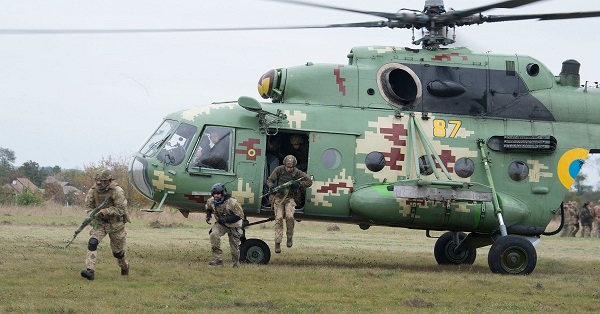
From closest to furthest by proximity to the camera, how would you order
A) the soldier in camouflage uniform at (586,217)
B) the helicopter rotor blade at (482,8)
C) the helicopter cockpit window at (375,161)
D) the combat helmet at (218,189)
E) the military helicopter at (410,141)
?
the helicopter rotor blade at (482,8) < the combat helmet at (218,189) < the military helicopter at (410,141) < the helicopter cockpit window at (375,161) < the soldier in camouflage uniform at (586,217)

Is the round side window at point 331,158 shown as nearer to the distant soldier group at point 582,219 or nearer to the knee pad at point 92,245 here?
the knee pad at point 92,245

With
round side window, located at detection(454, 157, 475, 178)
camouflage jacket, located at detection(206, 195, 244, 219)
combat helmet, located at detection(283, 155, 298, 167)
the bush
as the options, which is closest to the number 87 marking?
round side window, located at detection(454, 157, 475, 178)

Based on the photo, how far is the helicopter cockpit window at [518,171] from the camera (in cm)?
1839

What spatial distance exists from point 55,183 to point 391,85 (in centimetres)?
5752

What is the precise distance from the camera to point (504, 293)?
14852 mm

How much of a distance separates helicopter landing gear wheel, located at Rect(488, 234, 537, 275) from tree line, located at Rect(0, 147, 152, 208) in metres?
17.0

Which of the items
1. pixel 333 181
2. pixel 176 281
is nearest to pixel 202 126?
pixel 333 181

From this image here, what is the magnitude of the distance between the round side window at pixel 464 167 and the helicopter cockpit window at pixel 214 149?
441 centimetres

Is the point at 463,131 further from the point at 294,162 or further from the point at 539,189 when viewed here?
the point at 294,162

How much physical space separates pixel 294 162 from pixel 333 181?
0.96 m

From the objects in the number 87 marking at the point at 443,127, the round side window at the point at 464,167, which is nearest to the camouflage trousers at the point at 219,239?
the number 87 marking at the point at 443,127

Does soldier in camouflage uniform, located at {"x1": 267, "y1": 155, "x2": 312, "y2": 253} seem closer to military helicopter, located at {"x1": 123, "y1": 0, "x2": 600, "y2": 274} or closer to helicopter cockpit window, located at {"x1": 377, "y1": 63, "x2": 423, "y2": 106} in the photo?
military helicopter, located at {"x1": 123, "y1": 0, "x2": 600, "y2": 274}

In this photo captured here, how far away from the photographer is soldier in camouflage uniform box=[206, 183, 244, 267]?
54.7 feet

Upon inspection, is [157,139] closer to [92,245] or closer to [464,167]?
[92,245]
